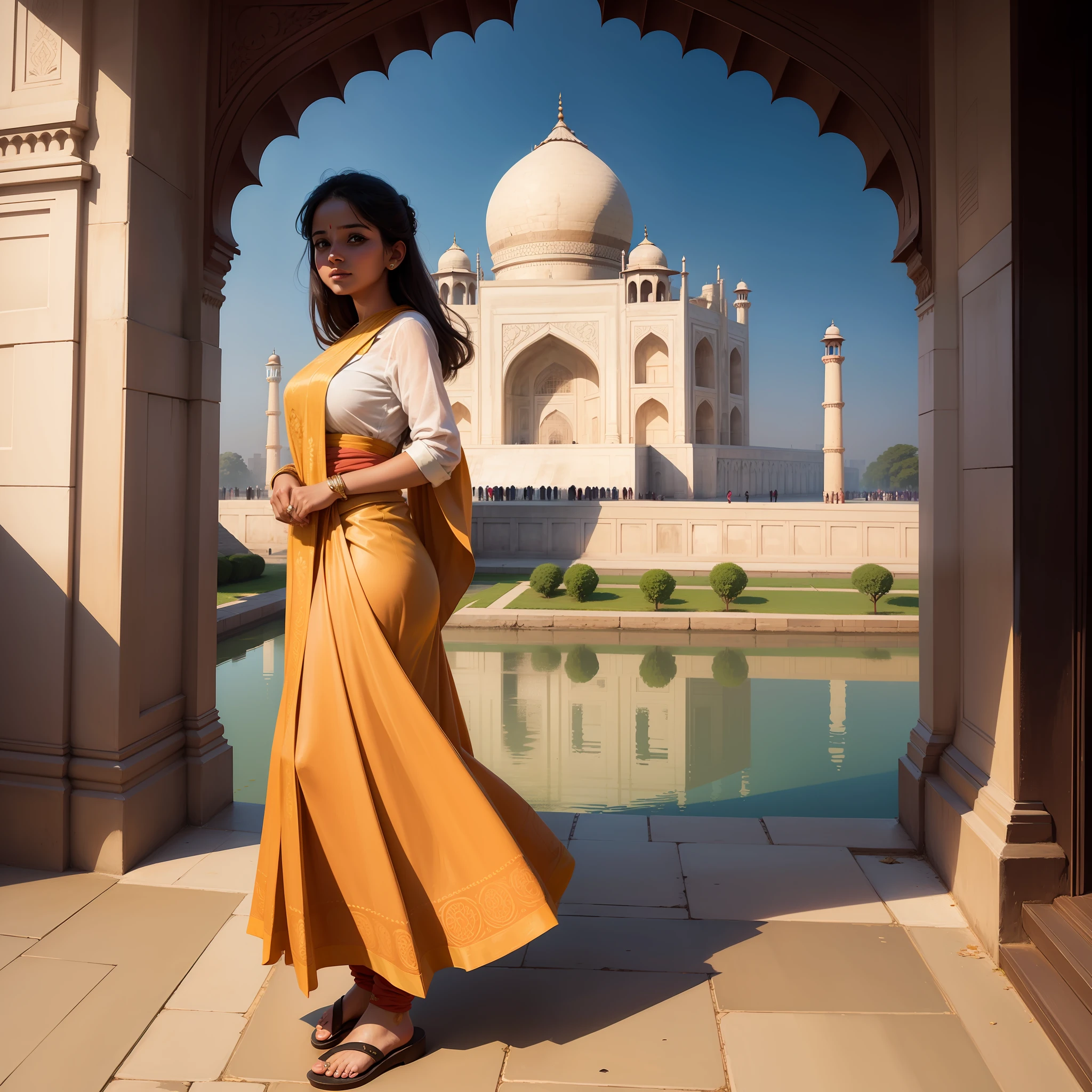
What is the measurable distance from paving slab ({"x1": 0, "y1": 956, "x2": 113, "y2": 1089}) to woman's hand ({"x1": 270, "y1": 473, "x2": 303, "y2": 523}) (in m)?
0.94

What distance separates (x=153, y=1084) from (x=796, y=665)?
212 inches

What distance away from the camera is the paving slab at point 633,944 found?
173cm

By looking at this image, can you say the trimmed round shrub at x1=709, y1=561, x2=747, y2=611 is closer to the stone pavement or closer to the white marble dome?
the stone pavement

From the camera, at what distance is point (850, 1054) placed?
1.44 meters

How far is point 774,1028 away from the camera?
151cm

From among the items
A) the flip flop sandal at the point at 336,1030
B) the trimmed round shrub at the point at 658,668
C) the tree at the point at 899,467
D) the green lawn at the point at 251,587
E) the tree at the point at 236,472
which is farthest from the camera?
the tree at the point at 236,472

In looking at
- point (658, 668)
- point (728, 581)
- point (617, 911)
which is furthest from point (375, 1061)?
point (728, 581)

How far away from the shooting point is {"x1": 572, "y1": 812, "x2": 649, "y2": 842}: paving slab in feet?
8.07

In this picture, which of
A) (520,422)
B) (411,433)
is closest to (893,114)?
(411,433)

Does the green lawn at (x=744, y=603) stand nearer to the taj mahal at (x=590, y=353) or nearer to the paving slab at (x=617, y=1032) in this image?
the paving slab at (x=617, y=1032)

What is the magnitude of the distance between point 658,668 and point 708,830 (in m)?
3.64

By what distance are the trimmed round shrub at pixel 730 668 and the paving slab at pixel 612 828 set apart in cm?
309

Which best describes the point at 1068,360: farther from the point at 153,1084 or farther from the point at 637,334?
the point at 637,334

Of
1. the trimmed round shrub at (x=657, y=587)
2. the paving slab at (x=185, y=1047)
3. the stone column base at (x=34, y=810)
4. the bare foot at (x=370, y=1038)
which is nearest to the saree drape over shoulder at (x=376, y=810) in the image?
the bare foot at (x=370, y=1038)
